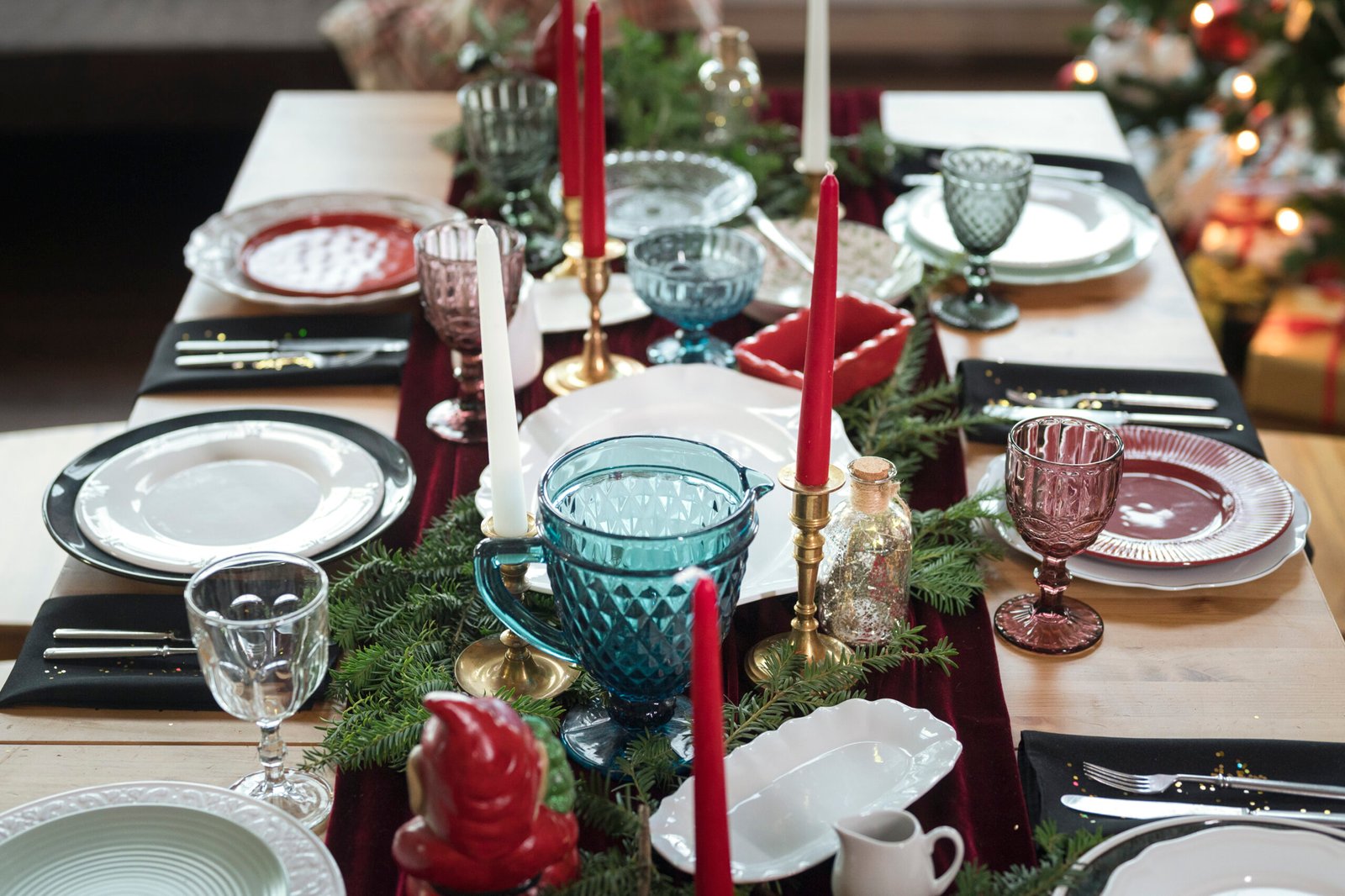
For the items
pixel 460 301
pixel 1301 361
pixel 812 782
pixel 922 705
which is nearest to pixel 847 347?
pixel 460 301

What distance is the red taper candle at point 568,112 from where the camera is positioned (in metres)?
1.25

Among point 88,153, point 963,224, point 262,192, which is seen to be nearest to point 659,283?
point 963,224

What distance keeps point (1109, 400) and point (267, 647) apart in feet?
2.66

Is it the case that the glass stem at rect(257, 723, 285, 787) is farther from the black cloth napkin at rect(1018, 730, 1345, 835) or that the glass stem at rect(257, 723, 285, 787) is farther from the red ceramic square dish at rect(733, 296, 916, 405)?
the red ceramic square dish at rect(733, 296, 916, 405)

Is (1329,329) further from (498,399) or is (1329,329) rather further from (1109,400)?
(498,399)

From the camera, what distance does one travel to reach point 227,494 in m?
1.11

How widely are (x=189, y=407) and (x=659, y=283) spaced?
0.45 metres

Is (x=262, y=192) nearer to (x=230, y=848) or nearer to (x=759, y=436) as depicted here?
(x=759, y=436)

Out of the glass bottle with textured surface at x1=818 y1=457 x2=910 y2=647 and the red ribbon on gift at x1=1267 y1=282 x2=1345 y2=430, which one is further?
the red ribbon on gift at x1=1267 y1=282 x2=1345 y2=430

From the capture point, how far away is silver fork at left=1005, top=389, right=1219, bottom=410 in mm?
1237

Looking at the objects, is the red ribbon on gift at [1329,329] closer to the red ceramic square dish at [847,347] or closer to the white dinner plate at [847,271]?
the white dinner plate at [847,271]

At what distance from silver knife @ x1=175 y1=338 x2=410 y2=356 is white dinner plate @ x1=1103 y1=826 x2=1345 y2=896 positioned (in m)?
0.86

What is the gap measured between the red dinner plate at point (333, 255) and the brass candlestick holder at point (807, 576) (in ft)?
2.40

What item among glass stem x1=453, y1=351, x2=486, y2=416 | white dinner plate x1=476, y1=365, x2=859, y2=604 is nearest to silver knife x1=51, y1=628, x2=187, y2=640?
white dinner plate x1=476, y1=365, x2=859, y2=604
